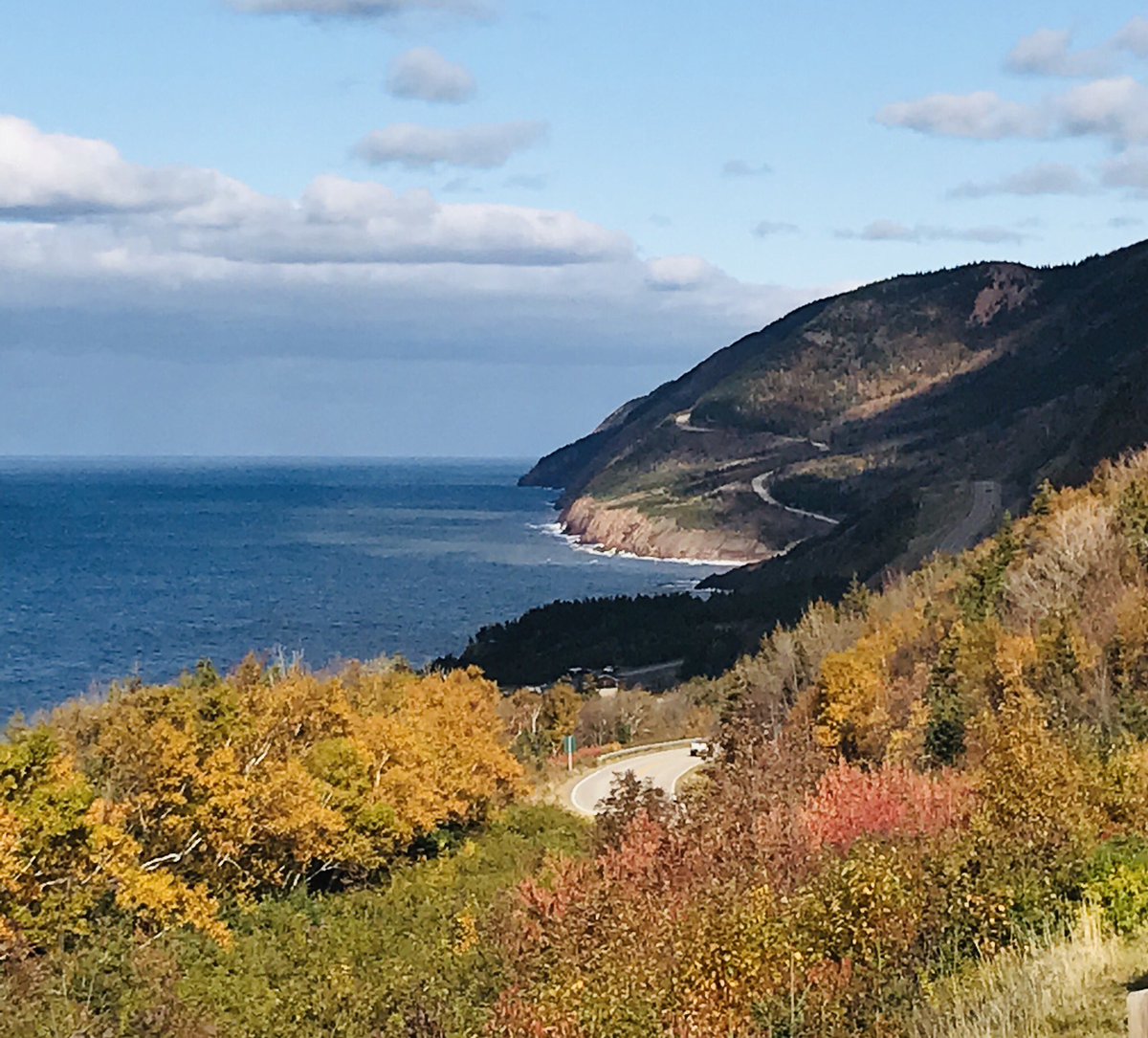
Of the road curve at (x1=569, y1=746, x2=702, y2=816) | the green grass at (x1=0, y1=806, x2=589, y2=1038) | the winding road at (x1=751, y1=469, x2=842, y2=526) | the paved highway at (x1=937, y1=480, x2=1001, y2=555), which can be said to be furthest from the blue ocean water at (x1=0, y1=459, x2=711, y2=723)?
the green grass at (x1=0, y1=806, x2=589, y2=1038)

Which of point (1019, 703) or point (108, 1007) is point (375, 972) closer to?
point (108, 1007)

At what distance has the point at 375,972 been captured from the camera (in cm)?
2175

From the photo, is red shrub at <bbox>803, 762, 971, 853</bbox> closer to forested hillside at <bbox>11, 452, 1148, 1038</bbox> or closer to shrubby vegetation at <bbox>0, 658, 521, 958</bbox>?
forested hillside at <bbox>11, 452, 1148, 1038</bbox>

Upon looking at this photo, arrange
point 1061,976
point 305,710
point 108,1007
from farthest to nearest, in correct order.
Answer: point 305,710, point 108,1007, point 1061,976

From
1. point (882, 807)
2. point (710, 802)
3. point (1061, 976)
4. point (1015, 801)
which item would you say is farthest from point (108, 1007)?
point (1061, 976)

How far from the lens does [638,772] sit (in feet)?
138

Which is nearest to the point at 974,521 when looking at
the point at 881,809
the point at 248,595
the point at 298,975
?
the point at 248,595

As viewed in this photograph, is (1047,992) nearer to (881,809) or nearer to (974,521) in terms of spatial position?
(881,809)

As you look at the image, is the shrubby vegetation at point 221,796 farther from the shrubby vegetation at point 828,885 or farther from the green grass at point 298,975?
the shrubby vegetation at point 828,885

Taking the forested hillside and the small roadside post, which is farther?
the forested hillside

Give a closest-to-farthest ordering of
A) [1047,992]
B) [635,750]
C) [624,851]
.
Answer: [1047,992] → [624,851] → [635,750]

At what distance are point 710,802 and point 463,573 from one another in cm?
13834

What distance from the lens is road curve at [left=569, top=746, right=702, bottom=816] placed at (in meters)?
38.5

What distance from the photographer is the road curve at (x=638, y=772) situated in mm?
38469
